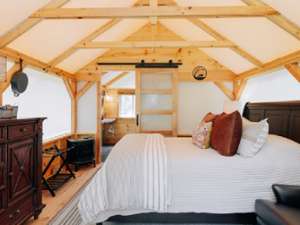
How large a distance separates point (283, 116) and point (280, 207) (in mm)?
1483

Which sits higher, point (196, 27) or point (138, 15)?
point (196, 27)

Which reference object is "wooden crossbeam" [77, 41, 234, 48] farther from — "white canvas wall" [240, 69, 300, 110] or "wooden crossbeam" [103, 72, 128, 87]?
"wooden crossbeam" [103, 72, 128, 87]

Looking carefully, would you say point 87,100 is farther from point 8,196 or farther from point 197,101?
point 8,196

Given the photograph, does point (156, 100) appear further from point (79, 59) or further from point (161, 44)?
point (79, 59)

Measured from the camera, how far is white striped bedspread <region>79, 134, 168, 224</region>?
2.12 metres

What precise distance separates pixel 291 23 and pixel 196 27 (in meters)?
1.89

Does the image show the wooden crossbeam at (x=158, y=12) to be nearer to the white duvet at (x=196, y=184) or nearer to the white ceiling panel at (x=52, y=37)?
the white ceiling panel at (x=52, y=37)

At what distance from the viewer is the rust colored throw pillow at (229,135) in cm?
229

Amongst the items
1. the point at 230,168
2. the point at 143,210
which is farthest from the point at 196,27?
the point at 143,210

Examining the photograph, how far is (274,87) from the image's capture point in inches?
146

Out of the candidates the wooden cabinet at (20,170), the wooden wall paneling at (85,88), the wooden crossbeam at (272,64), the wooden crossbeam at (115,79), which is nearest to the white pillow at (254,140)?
the wooden crossbeam at (272,64)

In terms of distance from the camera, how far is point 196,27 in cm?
429

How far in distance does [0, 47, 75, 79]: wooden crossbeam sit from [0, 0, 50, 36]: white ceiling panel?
31 cm

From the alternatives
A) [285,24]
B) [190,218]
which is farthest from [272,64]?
[190,218]
